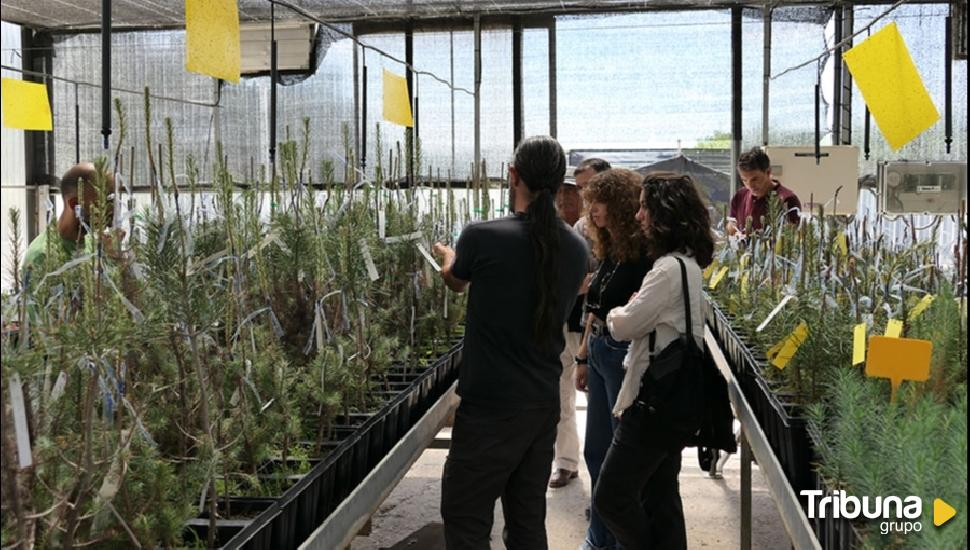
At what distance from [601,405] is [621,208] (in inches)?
25.4

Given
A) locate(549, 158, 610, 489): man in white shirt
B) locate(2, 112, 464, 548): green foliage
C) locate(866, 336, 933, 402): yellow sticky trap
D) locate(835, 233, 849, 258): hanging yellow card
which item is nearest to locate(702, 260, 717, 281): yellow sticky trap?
locate(549, 158, 610, 489): man in white shirt

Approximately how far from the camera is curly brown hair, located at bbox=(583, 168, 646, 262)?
2844mm

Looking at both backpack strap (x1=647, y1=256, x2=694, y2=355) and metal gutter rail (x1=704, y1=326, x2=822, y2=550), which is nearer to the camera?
metal gutter rail (x1=704, y1=326, x2=822, y2=550)

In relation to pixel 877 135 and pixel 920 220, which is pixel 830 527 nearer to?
pixel 920 220

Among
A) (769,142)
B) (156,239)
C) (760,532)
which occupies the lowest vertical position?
(760,532)

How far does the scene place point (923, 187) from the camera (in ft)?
18.0

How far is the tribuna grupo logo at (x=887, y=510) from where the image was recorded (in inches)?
45.6

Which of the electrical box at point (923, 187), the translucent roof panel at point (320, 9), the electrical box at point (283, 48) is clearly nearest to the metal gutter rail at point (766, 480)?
the electrical box at point (923, 187)

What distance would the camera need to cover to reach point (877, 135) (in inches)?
257

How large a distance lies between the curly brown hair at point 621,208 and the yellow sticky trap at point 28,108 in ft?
5.24

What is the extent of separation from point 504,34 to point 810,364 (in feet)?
16.6

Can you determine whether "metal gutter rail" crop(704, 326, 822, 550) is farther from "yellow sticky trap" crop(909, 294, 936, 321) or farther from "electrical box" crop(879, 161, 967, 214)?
"electrical box" crop(879, 161, 967, 214)

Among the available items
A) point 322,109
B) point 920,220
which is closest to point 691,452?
point 920,220

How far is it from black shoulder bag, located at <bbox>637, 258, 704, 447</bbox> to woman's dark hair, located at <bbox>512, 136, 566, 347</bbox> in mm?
397
